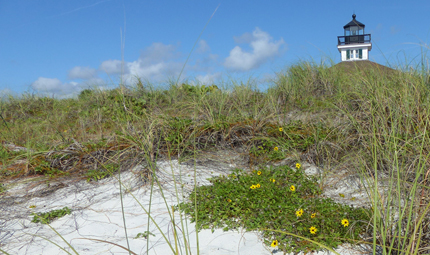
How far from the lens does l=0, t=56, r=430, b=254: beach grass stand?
7.02ft

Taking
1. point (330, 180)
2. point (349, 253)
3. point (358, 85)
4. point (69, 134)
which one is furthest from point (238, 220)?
point (69, 134)

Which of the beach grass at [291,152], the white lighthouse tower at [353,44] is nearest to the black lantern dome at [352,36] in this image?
the white lighthouse tower at [353,44]

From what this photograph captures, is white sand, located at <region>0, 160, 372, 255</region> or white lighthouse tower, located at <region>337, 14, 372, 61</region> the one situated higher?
white lighthouse tower, located at <region>337, 14, 372, 61</region>

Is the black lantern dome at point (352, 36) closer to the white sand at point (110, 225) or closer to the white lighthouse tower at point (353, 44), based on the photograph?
the white lighthouse tower at point (353, 44)

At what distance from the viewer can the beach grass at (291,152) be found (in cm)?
214

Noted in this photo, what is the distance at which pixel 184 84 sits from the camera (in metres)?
7.07

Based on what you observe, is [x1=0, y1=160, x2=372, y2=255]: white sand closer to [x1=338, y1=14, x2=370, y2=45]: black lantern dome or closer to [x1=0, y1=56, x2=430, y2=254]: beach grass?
[x1=0, y1=56, x2=430, y2=254]: beach grass

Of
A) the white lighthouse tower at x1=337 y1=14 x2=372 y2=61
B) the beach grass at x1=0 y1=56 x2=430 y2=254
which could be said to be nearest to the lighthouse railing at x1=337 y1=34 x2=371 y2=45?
the white lighthouse tower at x1=337 y1=14 x2=372 y2=61

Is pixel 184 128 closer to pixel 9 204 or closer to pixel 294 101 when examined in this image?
pixel 9 204

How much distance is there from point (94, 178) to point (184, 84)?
3.86m

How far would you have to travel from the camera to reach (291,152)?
366 centimetres

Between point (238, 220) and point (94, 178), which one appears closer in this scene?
point (238, 220)

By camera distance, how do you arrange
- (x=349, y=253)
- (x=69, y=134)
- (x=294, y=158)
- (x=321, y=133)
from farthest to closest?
(x=69, y=134) → (x=321, y=133) → (x=294, y=158) → (x=349, y=253)

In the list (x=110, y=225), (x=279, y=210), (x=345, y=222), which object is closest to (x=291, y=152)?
(x=279, y=210)
